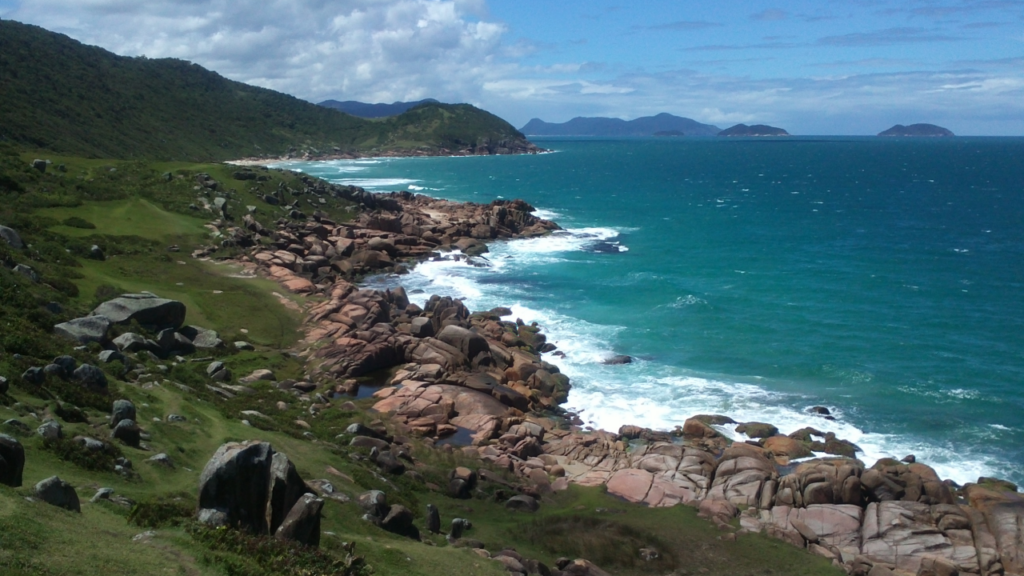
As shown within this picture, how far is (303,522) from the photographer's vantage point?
12.3m

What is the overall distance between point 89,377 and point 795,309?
132 feet

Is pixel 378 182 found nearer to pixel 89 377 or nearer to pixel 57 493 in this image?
pixel 89 377

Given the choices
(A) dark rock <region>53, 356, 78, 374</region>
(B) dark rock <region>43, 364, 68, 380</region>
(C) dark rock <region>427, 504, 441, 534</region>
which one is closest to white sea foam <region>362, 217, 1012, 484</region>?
(C) dark rock <region>427, 504, 441, 534</region>

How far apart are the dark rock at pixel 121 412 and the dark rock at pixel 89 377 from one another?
1.47m

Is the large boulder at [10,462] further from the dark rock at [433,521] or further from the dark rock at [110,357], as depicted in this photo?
the dark rock at [110,357]

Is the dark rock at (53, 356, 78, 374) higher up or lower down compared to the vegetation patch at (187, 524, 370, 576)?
higher up

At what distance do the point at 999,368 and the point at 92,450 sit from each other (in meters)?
38.4

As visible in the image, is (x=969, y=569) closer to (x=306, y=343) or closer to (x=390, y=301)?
(x=306, y=343)

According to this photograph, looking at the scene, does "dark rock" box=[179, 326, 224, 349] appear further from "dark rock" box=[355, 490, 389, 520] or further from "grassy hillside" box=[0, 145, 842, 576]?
"dark rock" box=[355, 490, 389, 520]

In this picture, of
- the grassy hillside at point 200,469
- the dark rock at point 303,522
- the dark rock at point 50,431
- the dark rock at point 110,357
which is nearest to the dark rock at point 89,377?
the grassy hillside at point 200,469

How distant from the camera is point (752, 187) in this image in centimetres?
12275

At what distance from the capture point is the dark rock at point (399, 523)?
1650cm

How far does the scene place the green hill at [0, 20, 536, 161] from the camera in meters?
82.1

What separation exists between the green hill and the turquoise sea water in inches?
1757
